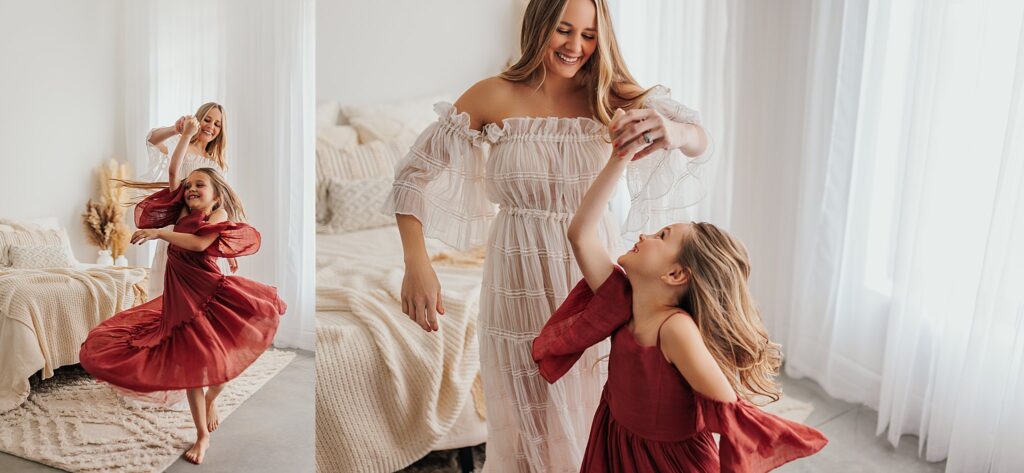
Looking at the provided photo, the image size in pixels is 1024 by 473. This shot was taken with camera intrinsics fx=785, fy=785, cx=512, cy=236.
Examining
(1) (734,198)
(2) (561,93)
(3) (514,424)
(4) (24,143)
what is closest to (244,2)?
(4) (24,143)

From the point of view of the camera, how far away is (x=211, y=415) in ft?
4.36

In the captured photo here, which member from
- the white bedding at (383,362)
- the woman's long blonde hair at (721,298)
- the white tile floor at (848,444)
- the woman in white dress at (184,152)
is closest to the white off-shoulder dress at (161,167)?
the woman in white dress at (184,152)

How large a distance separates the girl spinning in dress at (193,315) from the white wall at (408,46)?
261mm

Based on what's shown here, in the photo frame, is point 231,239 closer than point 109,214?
No

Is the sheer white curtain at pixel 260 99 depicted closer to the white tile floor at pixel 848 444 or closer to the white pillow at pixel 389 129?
the white pillow at pixel 389 129

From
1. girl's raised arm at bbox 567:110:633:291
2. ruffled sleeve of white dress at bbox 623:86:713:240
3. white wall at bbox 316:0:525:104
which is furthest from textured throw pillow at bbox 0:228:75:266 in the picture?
ruffled sleeve of white dress at bbox 623:86:713:240

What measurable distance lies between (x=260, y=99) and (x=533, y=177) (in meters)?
0.48

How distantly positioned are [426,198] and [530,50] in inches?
11.4

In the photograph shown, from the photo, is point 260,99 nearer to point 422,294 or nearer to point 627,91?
point 422,294

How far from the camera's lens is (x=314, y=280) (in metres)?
1.38

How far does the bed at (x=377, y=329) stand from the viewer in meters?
1.32

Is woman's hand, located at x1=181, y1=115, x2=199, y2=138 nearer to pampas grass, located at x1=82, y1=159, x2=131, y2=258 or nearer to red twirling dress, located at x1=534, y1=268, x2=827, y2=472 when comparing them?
pampas grass, located at x1=82, y1=159, x2=131, y2=258

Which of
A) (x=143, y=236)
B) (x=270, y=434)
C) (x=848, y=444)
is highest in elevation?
(x=143, y=236)

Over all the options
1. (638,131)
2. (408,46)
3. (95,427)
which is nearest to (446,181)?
(408,46)
